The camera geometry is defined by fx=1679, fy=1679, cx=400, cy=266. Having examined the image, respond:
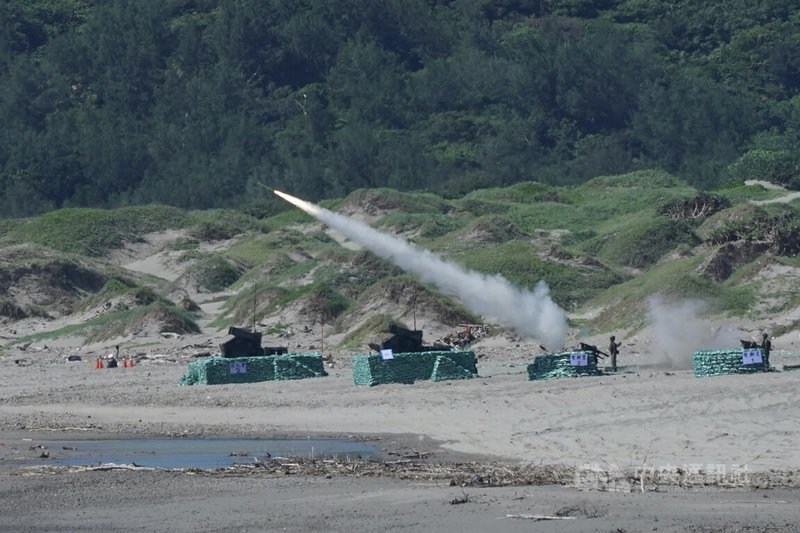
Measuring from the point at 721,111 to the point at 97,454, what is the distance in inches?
4429

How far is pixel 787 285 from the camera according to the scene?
158ft

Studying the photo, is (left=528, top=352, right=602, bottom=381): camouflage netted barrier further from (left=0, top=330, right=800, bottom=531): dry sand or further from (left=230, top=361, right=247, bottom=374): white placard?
(left=230, top=361, right=247, bottom=374): white placard

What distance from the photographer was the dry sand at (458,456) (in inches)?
722

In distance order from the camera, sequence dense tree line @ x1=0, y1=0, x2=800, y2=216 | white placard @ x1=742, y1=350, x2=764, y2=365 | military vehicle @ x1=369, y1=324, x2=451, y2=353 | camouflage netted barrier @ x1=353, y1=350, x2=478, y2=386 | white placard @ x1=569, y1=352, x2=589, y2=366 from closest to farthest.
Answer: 1. white placard @ x1=742, y1=350, x2=764, y2=365
2. white placard @ x1=569, y1=352, x2=589, y2=366
3. camouflage netted barrier @ x1=353, y1=350, x2=478, y2=386
4. military vehicle @ x1=369, y1=324, x2=451, y2=353
5. dense tree line @ x1=0, y1=0, x2=800, y2=216

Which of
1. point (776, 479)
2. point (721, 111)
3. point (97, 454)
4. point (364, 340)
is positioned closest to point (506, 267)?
point (364, 340)

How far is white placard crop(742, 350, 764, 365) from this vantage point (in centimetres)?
3197

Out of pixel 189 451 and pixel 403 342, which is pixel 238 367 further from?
pixel 189 451

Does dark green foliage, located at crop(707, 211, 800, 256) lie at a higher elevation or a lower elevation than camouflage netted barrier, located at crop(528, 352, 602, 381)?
higher

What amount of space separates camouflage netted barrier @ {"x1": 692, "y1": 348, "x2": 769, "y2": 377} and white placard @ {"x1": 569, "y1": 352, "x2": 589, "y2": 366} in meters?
2.84

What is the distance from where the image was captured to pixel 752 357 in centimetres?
3206

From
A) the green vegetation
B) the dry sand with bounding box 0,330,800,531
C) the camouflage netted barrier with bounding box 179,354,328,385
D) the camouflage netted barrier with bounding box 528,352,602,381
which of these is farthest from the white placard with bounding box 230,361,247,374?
the green vegetation

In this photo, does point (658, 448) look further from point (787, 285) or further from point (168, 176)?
point (168, 176)

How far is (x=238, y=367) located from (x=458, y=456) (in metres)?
A: 16.3

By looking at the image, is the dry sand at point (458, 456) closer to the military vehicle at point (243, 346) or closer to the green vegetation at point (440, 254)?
the military vehicle at point (243, 346)
